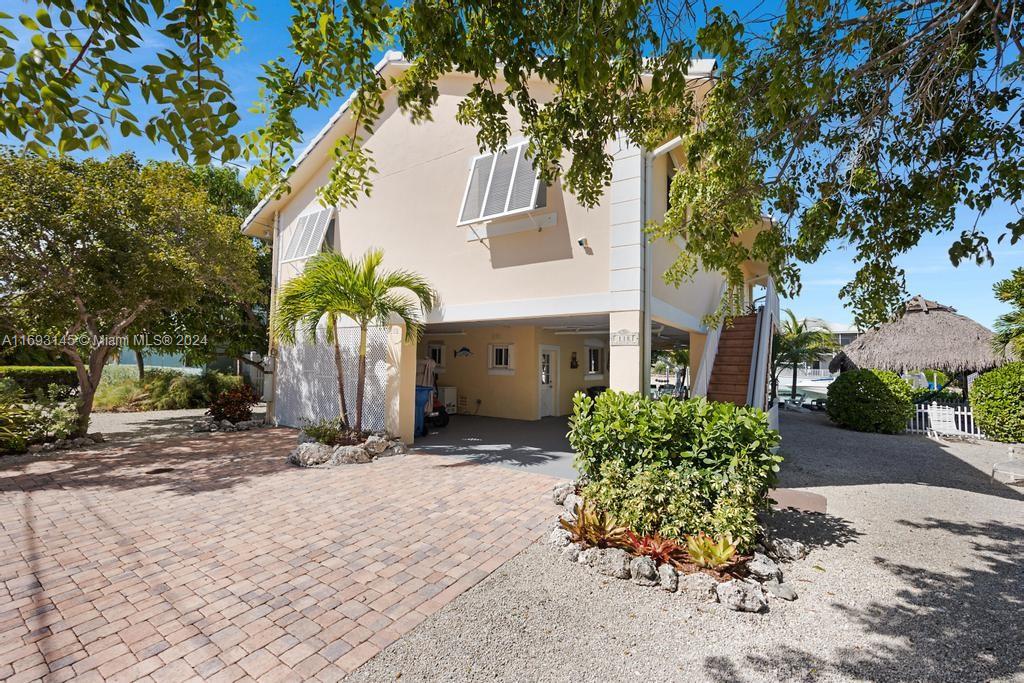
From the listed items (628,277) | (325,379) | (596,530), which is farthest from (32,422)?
(628,277)

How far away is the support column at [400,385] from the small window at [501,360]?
4.88 meters

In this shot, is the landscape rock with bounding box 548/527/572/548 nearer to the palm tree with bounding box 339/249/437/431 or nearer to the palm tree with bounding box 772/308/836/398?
the palm tree with bounding box 339/249/437/431

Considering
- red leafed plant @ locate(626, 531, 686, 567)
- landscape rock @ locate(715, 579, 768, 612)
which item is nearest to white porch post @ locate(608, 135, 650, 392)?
red leafed plant @ locate(626, 531, 686, 567)

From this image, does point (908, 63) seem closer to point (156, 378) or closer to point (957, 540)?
point (957, 540)

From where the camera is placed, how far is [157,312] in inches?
444

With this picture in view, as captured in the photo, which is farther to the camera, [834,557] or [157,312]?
[157,312]

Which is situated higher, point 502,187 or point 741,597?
point 502,187

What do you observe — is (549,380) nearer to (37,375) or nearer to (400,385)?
(400,385)

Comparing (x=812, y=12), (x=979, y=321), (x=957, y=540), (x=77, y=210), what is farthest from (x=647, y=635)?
(x=979, y=321)

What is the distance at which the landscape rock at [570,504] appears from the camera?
19.1 ft

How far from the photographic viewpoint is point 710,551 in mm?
4273

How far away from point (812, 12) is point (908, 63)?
1.27 metres

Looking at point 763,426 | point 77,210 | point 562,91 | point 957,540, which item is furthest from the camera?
point 77,210

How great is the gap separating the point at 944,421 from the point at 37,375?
31.0 m
